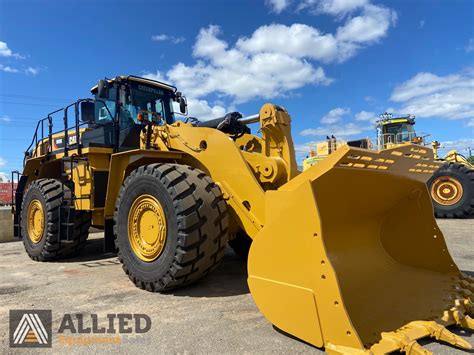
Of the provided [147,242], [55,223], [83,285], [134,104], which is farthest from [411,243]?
[55,223]

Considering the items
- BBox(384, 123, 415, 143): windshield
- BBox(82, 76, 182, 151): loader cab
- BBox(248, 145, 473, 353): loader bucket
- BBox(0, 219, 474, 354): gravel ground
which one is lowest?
BBox(0, 219, 474, 354): gravel ground

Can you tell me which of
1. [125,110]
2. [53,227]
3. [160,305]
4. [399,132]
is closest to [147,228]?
[160,305]

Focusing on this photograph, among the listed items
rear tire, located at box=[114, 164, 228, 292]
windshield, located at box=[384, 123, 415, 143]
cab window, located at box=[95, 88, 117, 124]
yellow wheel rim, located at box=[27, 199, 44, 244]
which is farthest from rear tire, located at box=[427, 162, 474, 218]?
yellow wheel rim, located at box=[27, 199, 44, 244]

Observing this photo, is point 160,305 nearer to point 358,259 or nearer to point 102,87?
point 358,259

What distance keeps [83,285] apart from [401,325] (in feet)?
12.8

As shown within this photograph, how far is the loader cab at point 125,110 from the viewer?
6.04 m

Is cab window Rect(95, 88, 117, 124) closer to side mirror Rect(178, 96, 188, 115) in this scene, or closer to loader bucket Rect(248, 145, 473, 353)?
side mirror Rect(178, 96, 188, 115)

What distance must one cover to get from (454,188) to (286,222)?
11703 millimetres

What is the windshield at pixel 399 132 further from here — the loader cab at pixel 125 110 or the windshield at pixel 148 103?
the loader cab at pixel 125 110

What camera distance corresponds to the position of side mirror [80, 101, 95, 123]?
271 inches

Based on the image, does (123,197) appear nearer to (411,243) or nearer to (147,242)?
(147,242)

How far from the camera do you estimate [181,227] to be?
156 inches

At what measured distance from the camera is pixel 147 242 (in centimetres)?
452

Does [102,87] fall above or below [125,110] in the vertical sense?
above
